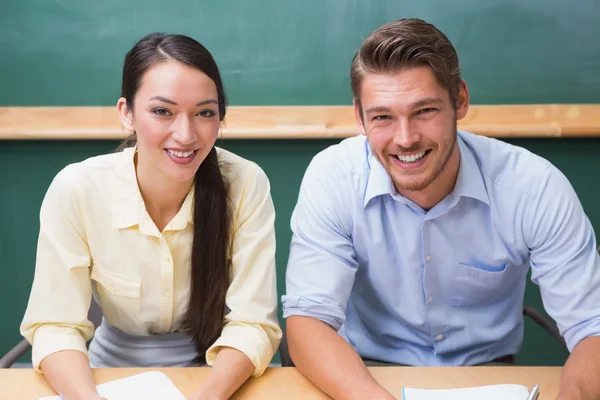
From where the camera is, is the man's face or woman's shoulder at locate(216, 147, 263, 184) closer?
the man's face

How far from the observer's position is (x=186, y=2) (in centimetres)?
235

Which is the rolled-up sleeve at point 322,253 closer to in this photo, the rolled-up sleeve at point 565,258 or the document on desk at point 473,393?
the document on desk at point 473,393

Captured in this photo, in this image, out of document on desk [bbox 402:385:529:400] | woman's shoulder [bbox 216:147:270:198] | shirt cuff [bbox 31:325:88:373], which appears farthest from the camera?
woman's shoulder [bbox 216:147:270:198]

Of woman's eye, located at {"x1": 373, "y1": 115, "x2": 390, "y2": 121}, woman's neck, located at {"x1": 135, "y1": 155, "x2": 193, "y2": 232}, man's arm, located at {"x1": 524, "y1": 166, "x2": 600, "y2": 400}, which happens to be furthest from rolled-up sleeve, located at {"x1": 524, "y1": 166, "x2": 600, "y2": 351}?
woman's neck, located at {"x1": 135, "y1": 155, "x2": 193, "y2": 232}

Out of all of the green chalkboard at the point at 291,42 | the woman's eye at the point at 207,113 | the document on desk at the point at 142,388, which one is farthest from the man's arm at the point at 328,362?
the green chalkboard at the point at 291,42

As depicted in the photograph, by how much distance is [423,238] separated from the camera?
1.55m

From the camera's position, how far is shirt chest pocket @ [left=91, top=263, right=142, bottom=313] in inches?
60.3

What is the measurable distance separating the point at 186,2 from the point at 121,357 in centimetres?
131

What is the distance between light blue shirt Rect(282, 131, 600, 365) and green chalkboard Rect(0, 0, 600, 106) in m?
0.80

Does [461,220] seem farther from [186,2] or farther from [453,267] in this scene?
[186,2]

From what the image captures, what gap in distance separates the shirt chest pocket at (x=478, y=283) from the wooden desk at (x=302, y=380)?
244 mm

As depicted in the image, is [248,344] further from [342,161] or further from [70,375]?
[342,161]

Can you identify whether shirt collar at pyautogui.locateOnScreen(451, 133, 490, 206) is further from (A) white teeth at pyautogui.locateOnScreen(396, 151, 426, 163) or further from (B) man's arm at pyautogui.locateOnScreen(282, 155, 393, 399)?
(B) man's arm at pyautogui.locateOnScreen(282, 155, 393, 399)

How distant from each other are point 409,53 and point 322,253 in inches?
19.0
